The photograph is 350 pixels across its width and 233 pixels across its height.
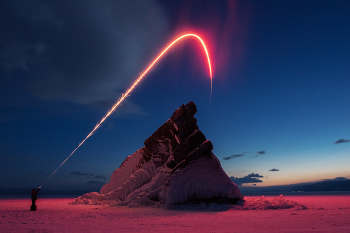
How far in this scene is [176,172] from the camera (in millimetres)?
18266

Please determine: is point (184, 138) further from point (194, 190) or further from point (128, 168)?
point (128, 168)

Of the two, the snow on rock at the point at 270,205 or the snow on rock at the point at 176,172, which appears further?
the snow on rock at the point at 176,172

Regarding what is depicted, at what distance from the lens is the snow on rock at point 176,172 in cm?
1764

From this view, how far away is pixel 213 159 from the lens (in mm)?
18703

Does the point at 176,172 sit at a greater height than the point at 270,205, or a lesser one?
greater

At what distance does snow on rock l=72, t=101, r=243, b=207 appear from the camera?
17641 millimetres

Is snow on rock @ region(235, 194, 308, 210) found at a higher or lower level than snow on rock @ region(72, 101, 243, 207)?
lower

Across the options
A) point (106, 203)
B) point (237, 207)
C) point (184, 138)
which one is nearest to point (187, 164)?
point (184, 138)

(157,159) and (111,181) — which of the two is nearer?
(157,159)

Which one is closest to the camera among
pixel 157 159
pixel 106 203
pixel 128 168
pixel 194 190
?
pixel 194 190

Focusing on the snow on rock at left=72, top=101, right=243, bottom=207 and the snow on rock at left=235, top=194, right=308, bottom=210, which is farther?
the snow on rock at left=72, top=101, right=243, bottom=207

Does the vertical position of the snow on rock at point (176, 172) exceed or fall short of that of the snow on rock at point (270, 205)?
it exceeds it

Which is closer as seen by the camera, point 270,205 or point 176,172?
point 270,205

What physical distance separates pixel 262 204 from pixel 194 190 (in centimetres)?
507
